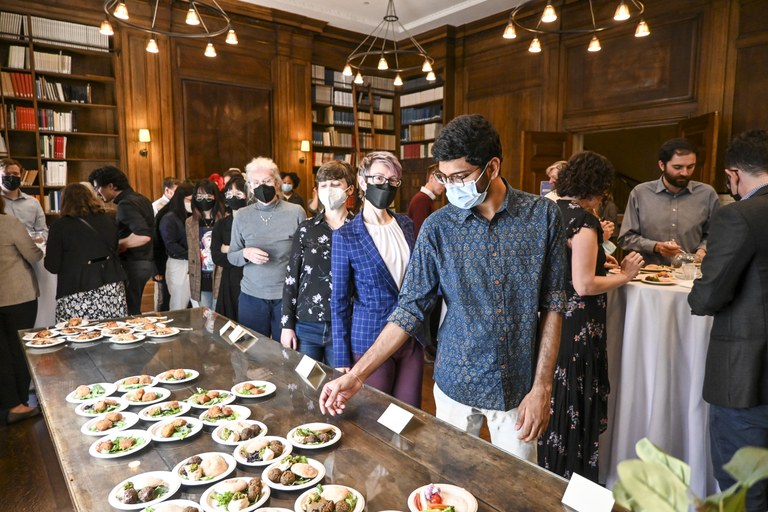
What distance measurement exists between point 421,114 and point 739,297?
7.39m

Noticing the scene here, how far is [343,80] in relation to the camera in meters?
8.55

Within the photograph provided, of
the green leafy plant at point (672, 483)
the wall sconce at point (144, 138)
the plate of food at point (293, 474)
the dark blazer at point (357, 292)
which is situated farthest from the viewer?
the wall sconce at point (144, 138)

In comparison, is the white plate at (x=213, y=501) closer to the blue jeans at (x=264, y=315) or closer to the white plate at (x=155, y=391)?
the white plate at (x=155, y=391)

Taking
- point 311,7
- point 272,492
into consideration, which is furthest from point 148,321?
point 311,7

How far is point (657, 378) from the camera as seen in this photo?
2.42m

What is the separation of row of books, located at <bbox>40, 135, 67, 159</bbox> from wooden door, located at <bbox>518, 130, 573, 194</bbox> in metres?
5.77

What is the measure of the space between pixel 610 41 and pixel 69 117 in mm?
6680

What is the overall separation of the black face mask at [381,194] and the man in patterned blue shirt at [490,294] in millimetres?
582

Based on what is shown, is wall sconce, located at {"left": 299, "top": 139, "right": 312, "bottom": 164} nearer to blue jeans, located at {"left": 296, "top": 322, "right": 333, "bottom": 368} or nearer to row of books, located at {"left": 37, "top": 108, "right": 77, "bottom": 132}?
row of books, located at {"left": 37, "top": 108, "right": 77, "bottom": 132}

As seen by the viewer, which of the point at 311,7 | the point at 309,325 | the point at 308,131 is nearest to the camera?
the point at 309,325

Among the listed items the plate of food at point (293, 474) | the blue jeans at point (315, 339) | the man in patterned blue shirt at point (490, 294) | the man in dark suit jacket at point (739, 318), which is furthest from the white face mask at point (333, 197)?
the man in dark suit jacket at point (739, 318)

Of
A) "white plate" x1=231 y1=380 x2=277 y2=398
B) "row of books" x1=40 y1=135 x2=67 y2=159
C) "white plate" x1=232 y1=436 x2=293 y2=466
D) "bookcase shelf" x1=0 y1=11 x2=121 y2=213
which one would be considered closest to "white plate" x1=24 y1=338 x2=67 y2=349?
"white plate" x1=231 y1=380 x2=277 y2=398

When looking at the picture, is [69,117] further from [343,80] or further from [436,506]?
[436,506]

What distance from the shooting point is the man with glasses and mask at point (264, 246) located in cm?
282
